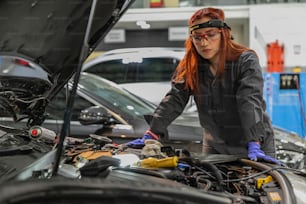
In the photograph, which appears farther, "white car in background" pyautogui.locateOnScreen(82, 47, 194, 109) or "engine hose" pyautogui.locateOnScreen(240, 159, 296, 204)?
"white car in background" pyautogui.locateOnScreen(82, 47, 194, 109)

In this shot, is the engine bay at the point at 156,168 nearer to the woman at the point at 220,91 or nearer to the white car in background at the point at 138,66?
the woman at the point at 220,91

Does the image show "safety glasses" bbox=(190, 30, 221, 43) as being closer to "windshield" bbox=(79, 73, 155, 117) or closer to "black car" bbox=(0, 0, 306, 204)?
"black car" bbox=(0, 0, 306, 204)

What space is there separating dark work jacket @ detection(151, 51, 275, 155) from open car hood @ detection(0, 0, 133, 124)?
61 centimetres

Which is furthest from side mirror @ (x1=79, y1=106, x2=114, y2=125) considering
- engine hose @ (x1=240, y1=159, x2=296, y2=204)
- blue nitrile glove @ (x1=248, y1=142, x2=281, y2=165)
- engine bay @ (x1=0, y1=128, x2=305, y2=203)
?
engine hose @ (x1=240, y1=159, x2=296, y2=204)

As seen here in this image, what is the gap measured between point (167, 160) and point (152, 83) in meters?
4.95

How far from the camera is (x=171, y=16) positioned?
7848 millimetres

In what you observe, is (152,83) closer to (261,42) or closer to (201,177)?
(261,42)

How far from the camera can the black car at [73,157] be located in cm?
112


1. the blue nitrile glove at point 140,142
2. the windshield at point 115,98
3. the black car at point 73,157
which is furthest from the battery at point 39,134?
the windshield at point 115,98

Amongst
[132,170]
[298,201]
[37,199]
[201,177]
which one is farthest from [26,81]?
[298,201]

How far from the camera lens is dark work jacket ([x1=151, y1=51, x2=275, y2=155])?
238 centimetres

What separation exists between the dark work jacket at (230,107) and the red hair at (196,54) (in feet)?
0.10

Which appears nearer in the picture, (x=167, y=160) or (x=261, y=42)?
(x=167, y=160)

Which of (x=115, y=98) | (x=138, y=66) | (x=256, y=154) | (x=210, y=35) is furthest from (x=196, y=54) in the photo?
(x=138, y=66)
